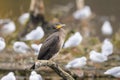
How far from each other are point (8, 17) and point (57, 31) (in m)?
4.49

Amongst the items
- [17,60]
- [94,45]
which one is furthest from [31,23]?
[17,60]

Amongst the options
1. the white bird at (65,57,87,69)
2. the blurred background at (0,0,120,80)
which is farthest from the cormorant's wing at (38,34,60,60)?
the blurred background at (0,0,120,80)

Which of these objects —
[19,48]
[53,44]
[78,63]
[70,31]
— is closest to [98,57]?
[78,63]

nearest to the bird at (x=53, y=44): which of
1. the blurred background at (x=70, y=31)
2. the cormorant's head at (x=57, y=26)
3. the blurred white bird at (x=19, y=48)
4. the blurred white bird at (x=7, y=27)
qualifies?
the cormorant's head at (x=57, y=26)

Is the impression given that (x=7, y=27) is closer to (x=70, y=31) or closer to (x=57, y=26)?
(x=70, y=31)

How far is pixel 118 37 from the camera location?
841 cm

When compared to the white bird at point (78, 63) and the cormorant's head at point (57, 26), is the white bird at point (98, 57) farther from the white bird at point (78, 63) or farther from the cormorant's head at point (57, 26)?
the cormorant's head at point (57, 26)

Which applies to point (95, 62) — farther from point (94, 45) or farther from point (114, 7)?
A: point (114, 7)

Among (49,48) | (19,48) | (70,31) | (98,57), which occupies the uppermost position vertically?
(70,31)

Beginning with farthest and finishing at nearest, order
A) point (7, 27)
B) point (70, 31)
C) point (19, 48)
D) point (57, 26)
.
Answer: point (70, 31) → point (7, 27) → point (19, 48) → point (57, 26)

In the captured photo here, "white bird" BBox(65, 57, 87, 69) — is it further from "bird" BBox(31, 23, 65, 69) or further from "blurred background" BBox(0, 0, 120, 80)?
"bird" BBox(31, 23, 65, 69)

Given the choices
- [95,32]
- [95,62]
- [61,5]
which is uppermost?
[61,5]

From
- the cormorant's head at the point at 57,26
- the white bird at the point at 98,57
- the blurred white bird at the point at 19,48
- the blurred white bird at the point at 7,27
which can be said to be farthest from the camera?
the blurred white bird at the point at 7,27

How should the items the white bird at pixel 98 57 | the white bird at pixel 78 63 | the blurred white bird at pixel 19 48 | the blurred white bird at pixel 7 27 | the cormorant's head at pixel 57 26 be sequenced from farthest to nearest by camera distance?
the blurred white bird at pixel 7 27 → the blurred white bird at pixel 19 48 → the white bird at pixel 98 57 → the white bird at pixel 78 63 → the cormorant's head at pixel 57 26
